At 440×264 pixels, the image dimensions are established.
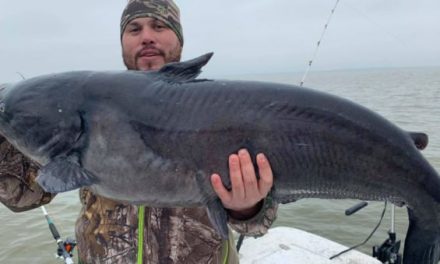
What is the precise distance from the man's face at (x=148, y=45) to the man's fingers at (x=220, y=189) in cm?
167

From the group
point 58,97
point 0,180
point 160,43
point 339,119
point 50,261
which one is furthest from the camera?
point 50,261

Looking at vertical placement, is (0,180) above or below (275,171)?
below

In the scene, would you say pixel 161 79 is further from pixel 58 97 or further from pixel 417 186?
pixel 417 186

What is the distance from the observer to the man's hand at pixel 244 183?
95.4 inches

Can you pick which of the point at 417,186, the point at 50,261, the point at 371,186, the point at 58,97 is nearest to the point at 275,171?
the point at 371,186

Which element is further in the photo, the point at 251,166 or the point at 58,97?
the point at 58,97

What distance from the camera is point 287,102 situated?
2471 mm

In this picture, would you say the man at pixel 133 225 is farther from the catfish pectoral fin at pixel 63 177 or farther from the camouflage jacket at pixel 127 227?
the catfish pectoral fin at pixel 63 177

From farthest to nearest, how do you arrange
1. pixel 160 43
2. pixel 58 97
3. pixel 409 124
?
pixel 409 124
pixel 160 43
pixel 58 97

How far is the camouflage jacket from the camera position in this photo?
308 centimetres

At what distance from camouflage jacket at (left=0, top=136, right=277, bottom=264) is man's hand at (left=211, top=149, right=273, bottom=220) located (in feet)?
1.26

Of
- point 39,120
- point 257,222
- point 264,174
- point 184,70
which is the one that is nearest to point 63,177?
point 39,120

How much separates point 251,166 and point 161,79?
0.78 m

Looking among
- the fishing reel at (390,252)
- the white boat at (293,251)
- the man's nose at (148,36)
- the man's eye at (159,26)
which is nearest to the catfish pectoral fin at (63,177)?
the man's nose at (148,36)
